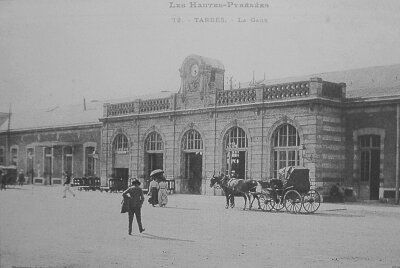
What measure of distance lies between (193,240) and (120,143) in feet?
47.4

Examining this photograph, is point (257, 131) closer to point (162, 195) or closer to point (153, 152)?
point (162, 195)

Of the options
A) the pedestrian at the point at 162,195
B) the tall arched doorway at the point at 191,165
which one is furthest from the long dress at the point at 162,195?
the tall arched doorway at the point at 191,165

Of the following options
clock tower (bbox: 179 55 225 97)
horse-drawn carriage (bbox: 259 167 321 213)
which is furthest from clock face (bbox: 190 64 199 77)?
horse-drawn carriage (bbox: 259 167 321 213)

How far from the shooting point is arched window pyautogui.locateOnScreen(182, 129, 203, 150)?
2041 cm

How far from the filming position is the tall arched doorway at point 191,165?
2059cm

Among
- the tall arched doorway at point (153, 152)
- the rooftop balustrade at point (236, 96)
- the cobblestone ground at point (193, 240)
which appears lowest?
the cobblestone ground at point (193, 240)

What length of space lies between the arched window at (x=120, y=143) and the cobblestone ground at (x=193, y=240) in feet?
33.7

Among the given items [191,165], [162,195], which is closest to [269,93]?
[191,165]

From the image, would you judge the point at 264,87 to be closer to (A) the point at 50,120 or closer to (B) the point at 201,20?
(B) the point at 201,20

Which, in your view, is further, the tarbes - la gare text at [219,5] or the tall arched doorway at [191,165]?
the tall arched doorway at [191,165]

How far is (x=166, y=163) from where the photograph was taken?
21.0m

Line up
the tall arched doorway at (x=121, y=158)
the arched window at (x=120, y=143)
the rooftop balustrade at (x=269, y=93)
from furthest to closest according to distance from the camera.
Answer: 1. the arched window at (x=120, y=143)
2. the tall arched doorway at (x=121, y=158)
3. the rooftop balustrade at (x=269, y=93)

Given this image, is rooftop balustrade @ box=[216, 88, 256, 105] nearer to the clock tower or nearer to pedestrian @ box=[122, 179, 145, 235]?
the clock tower

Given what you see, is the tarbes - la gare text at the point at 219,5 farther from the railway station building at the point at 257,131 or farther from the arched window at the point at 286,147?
the arched window at the point at 286,147
